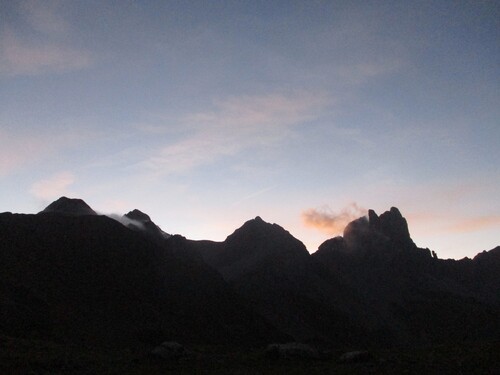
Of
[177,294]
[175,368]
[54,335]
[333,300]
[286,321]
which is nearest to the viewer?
[175,368]

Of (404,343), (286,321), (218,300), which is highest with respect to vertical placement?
(218,300)

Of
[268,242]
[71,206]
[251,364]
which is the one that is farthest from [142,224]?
[251,364]

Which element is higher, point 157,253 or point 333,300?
point 157,253

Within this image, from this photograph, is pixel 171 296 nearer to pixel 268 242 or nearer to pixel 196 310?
pixel 196 310

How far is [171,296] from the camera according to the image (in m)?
95.6

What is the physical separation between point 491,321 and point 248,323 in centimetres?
11957

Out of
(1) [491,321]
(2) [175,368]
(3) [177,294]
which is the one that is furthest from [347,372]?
(1) [491,321]

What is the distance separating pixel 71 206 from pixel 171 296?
49.1 metres

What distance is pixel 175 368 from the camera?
28.3m

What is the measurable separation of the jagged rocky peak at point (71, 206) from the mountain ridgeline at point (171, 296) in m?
0.44

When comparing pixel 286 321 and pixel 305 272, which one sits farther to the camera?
pixel 305 272

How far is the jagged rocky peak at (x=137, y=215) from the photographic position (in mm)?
151875

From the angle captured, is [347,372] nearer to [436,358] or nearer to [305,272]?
[436,358]

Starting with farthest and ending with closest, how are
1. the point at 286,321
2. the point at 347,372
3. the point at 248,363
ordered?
the point at 286,321
the point at 248,363
the point at 347,372
